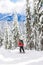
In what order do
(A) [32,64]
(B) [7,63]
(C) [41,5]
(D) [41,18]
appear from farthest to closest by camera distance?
(C) [41,5]
(D) [41,18]
(B) [7,63]
(A) [32,64]

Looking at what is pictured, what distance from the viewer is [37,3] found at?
115 ft

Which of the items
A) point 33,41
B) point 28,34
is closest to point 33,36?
point 33,41

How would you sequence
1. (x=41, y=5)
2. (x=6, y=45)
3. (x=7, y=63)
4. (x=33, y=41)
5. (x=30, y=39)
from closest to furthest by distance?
1. (x=7, y=63)
2. (x=41, y=5)
3. (x=33, y=41)
4. (x=30, y=39)
5. (x=6, y=45)

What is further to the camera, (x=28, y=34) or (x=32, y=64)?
(x=28, y=34)

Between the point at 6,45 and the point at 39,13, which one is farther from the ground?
the point at 39,13

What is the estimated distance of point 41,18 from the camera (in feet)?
104

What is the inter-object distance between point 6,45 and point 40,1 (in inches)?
1249

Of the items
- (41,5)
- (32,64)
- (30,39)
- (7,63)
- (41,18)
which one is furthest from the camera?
(30,39)

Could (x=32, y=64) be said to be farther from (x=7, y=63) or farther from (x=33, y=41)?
(x=33, y=41)

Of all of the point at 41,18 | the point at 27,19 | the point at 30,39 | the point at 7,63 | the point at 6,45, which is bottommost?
the point at 6,45

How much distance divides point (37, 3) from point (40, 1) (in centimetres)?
134

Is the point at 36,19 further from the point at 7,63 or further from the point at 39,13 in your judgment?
the point at 7,63

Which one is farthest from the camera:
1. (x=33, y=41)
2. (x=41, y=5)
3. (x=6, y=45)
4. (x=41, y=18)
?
(x=6, y=45)

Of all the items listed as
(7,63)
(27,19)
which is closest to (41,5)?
(27,19)
